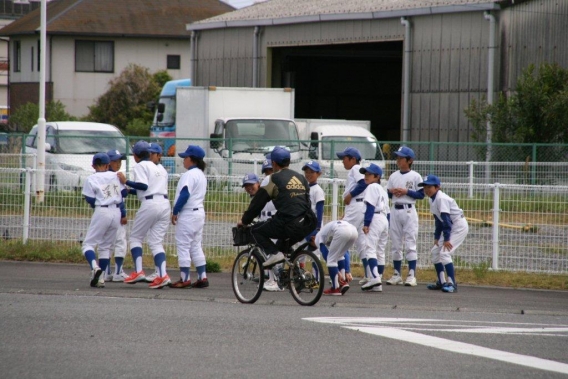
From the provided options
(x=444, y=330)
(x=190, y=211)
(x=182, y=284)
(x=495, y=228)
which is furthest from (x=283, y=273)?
(x=495, y=228)

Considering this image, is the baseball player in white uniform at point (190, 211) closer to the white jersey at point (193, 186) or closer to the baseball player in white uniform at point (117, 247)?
the white jersey at point (193, 186)

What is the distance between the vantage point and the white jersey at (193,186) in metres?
12.2

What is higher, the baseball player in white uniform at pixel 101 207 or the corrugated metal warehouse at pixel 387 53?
the corrugated metal warehouse at pixel 387 53

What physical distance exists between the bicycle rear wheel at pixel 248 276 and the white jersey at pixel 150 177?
1816 millimetres

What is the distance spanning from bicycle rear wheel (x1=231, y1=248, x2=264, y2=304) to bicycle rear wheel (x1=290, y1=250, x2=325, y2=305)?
1.27 ft

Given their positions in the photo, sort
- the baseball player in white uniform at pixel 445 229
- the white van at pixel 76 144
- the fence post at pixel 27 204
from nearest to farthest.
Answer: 1. the baseball player in white uniform at pixel 445 229
2. the fence post at pixel 27 204
3. the white van at pixel 76 144

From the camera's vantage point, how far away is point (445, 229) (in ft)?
41.7

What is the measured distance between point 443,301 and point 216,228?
15.8ft

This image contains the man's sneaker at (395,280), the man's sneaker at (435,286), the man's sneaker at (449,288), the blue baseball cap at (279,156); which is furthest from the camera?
the man's sneaker at (395,280)

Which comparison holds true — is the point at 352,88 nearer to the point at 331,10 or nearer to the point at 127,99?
the point at 331,10

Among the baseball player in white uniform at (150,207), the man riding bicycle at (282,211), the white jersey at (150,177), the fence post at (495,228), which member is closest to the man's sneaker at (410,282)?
the fence post at (495,228)

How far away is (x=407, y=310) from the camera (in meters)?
11.0

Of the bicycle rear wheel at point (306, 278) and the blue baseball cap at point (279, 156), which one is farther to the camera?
the blue baseball cap at point (279, 156)

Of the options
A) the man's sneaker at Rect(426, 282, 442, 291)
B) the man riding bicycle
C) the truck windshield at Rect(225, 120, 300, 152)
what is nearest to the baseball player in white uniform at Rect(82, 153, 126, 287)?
the man riding bicycle
